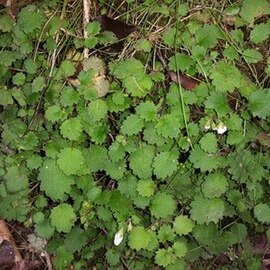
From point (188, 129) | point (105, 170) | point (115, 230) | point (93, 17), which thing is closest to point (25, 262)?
point (115, 230)

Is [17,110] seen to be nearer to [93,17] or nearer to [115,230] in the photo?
[93,17]

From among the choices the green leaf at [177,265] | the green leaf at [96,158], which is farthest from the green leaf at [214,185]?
the green leaf at [96,158]

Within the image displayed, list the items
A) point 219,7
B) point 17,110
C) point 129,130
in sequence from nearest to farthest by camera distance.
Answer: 1. point 129,130
2. point 219,7
3. point 17,110

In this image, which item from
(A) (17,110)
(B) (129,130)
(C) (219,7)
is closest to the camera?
(B) (129,130)

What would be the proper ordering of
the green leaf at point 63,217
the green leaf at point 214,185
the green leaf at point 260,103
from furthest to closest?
1. the green leaf at point 63,217
2. the green leaf at point 214,185
3. the green leaf at point 260,103

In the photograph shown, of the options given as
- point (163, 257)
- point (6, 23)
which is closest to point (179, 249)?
point (163, 257)

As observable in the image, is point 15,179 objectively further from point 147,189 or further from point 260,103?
point 260,103

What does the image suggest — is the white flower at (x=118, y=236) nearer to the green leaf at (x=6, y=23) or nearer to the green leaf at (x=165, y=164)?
the green leaf at (x=165, y=164)
